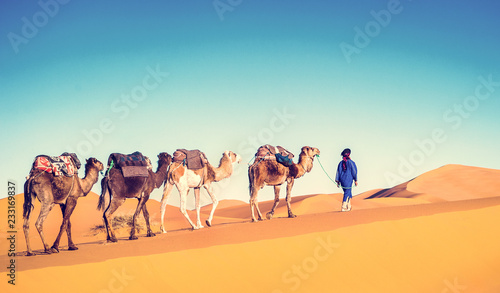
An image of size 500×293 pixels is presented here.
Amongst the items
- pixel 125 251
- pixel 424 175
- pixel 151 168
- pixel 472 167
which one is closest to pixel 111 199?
pixel 151 168

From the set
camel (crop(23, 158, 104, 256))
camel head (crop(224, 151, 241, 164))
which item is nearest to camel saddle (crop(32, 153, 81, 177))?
camel (crop(23, 158, 104, 256))

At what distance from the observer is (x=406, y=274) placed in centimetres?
1274

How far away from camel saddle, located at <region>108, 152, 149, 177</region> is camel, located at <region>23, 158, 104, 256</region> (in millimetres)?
1126

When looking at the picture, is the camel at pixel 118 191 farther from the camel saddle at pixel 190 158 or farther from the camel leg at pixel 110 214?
the camel saddle at pixel 190 158

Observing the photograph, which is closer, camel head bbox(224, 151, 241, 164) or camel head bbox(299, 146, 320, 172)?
camel head bbox(224, 151, 241, 164)

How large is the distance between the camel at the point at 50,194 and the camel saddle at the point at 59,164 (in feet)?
0.40

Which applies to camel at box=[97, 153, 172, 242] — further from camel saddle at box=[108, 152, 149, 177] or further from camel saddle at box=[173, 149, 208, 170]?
camel saddle at box=[173, 149, 208, 170]

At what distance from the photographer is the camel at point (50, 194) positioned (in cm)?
1268

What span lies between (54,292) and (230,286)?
3929 mm

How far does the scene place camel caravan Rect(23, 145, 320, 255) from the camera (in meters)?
12.9

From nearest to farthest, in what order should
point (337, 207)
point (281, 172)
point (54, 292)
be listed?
point (54, 292) → point (281, 172) → point (337, 207)

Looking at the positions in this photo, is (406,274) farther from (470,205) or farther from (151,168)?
(151,168)

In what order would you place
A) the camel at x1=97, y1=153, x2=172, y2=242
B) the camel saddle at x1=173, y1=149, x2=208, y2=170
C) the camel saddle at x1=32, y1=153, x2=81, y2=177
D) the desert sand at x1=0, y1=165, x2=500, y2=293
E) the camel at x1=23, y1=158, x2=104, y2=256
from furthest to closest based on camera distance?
the camel saddle at x1=173, y1=149, x2=208, y2=170, the camel at x1=97, y1=153, x2=172, y2=242, the camel saddle at x1=32, y1=153, x2=81, y2=177, the camel at x1=23, y1=158, x2=104, y2=256, the desert sand at x1=0, y1=165, x2=500, y2=293

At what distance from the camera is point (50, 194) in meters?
13.0
